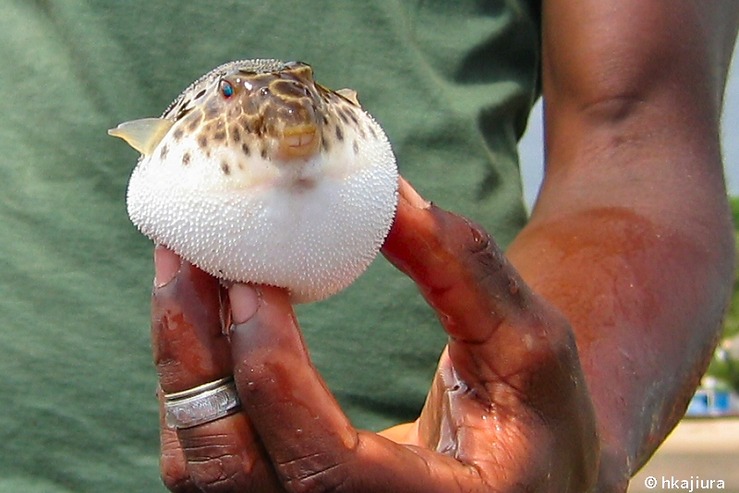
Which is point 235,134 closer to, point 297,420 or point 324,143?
point 324,143

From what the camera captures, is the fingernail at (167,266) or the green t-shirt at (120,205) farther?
the green t-shirt at (120,205)

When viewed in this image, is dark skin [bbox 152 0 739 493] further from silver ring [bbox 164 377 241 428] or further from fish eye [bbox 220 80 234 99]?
fish eye [bbox 220 80 234 99]

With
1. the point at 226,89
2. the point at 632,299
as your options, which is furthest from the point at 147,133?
the point at 632,299

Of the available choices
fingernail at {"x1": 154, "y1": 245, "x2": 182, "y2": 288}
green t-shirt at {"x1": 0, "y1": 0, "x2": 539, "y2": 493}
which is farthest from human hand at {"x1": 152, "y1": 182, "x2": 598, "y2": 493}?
green t-shirt at {"x1": 0, "y1": 0, "x2": 539, "y2": 493}

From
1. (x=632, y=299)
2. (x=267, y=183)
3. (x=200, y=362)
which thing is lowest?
(x=632, y=299)

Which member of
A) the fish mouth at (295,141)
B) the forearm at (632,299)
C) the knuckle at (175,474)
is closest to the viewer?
the fish mouth at (295,141)

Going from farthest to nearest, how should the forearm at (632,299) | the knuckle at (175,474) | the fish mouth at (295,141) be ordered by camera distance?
the forearm at (632,299), the knuckle at (175,474), the fish mouth at (295,141)

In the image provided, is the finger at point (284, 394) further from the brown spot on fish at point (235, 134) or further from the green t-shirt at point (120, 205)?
the green t-shirt at point (120, 205)

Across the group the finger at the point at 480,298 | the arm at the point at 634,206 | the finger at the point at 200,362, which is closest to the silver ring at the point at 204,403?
the finger at the point at 200,362
